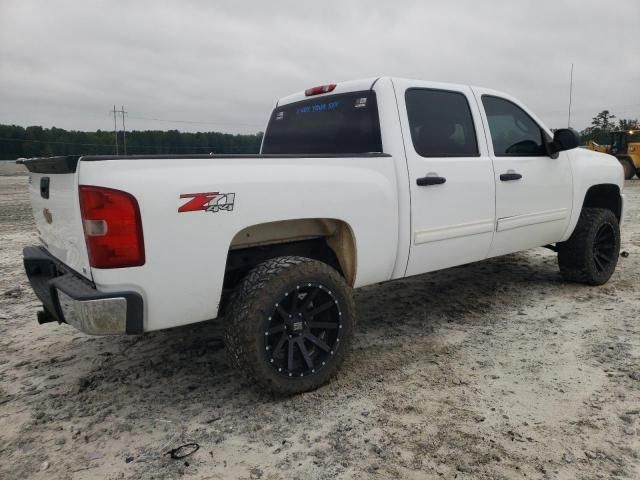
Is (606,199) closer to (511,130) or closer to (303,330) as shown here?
(511,130)

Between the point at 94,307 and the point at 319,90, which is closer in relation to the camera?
the point at 94,307

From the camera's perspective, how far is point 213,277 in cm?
251

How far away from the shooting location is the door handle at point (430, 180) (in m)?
3.29

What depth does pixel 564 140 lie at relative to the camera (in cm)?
423

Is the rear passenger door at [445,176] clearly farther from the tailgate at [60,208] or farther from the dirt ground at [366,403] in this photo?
the tailgate at [60,208]

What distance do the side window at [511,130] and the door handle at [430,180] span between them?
86 cm

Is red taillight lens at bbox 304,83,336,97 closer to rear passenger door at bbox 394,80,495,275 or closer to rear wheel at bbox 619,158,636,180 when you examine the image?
rear passenger door at bbox 394,80,495,275

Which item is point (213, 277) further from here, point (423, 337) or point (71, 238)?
point (423, 337)

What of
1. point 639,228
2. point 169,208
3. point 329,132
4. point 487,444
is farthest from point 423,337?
point 639,228

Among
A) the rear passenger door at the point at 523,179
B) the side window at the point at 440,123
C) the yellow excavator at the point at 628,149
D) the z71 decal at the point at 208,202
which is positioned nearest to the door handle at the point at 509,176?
the rear passenger door at the point at 523,179

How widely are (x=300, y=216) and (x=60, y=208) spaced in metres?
1.31

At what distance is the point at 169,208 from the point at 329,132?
1764 mm

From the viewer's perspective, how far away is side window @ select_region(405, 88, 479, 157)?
11.3ft

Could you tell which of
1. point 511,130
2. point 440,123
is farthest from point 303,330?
point 511,130
